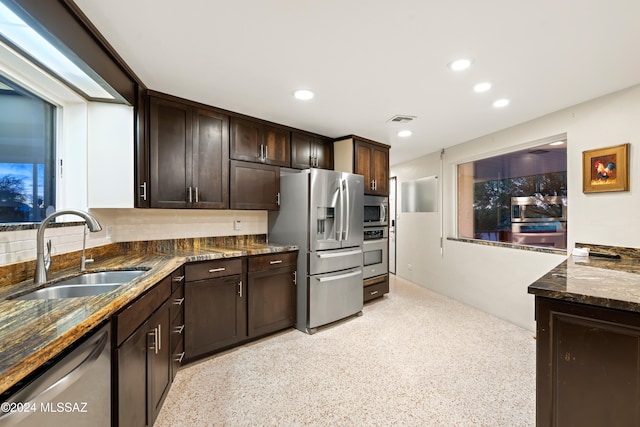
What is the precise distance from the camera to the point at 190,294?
2410mm

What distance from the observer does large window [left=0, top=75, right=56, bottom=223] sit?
1.77 metres

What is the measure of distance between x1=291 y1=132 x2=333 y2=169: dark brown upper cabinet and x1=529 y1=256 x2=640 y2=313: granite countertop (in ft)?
8.70

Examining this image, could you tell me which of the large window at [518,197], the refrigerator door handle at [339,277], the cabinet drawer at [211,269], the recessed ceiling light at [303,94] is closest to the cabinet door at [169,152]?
the cabinet drawer at [211,269]

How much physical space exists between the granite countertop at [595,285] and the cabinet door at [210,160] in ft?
8.40

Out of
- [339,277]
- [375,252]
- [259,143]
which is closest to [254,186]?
[259,143]

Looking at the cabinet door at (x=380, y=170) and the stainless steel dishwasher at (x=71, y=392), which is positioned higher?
the cabinet door at (x=380, y=170)

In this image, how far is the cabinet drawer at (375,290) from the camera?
4.00m

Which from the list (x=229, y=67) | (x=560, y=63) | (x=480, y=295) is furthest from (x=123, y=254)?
(x=480, y=295)

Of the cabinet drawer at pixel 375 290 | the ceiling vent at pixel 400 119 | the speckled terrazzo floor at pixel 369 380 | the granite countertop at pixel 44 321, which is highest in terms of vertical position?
the ceiling vent at pixel 400 119

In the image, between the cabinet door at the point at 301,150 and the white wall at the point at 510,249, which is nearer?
the white wall at the point at 510,249

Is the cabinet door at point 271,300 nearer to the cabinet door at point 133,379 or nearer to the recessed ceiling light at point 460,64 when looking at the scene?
the cabinet door at point 133,379

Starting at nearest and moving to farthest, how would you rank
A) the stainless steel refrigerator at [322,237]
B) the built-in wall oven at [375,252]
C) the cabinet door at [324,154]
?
the stainless steel refrigerator at [322,237]
the cabinet door at [324,154]
the built-in wall oven at [375,252]

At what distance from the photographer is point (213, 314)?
2.56 metres

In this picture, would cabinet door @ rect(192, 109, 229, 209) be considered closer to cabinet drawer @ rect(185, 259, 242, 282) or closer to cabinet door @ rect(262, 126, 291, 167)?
cabinet door @ rect(262, 126, 291, 167)
